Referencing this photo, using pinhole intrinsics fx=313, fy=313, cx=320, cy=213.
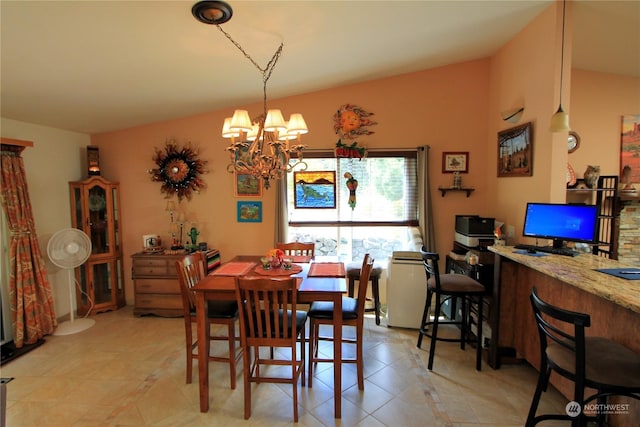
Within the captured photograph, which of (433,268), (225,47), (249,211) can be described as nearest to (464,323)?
(433,268)

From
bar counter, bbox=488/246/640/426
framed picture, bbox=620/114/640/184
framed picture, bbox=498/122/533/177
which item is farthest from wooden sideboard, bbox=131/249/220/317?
framed picture, bbox=620/114/640/184

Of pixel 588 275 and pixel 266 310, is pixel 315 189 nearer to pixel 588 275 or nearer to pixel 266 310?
pixel 266 310

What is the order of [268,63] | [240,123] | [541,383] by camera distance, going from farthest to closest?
[268,63] < [240,123] < [541,383]

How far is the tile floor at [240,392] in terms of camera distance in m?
2.11

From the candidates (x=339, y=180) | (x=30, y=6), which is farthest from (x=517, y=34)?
(x=30, y=6)

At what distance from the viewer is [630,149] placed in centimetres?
387

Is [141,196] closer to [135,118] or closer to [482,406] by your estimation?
[135,118]

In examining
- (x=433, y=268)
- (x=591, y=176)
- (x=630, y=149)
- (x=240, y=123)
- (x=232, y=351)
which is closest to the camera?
(x=240, y=123)

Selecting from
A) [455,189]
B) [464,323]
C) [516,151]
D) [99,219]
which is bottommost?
[464,323]

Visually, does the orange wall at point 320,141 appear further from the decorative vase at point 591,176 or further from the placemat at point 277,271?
the placemat at point 277,271

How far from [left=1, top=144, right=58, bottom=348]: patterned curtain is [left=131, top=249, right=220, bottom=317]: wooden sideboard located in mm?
860

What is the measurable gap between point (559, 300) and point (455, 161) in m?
2.11

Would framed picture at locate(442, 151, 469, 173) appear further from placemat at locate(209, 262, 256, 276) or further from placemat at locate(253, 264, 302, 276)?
placemat at locate(209, 262, 256, 276)

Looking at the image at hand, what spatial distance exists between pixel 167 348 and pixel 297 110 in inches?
119
